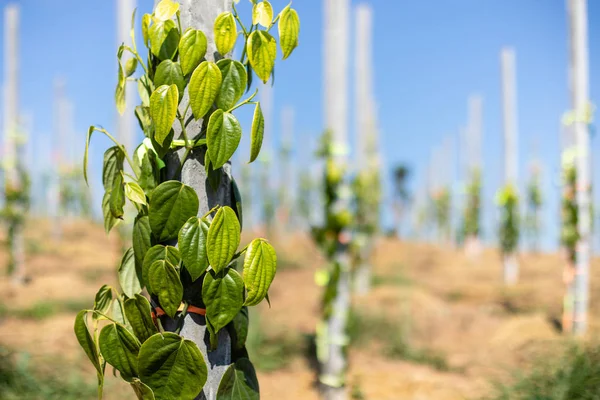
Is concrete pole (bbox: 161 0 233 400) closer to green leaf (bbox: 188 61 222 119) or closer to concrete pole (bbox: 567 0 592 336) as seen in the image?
green leaf (bbox: 188 61 222 119)

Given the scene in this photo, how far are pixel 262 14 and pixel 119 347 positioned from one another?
0.78 m

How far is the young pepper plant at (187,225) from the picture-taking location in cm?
102

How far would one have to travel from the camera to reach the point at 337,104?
13.6 ft

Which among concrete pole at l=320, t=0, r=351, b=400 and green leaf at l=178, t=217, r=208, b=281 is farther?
concrete pole at l=320, t=0, r=351, b=400

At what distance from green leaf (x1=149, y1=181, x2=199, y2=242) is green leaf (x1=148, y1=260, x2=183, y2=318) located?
0.08 metres

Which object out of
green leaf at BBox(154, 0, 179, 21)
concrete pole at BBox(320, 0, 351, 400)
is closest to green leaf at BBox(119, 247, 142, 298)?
green leaf at BBox(154, 0, 179, 21)

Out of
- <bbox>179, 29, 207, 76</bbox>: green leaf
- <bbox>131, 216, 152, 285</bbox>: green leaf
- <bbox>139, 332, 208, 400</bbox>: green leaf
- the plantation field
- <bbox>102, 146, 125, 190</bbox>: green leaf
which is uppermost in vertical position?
<bbox>179, 29, 207, 76</bbox>: green leaf

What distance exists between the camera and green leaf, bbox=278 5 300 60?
3.67 feet

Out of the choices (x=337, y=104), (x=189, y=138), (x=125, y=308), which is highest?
(x=337, y=104)

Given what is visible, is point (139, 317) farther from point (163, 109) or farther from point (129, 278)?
point (163, 109)

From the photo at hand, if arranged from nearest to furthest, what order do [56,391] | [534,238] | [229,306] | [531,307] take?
1. [229,306]
2. [56,391]
3. [531,307]
4. [534,238]

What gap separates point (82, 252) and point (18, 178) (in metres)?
4.69

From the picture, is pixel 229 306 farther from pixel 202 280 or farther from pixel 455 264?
pixel 455 264

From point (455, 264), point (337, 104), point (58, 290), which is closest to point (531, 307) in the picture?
point (337, 104)
